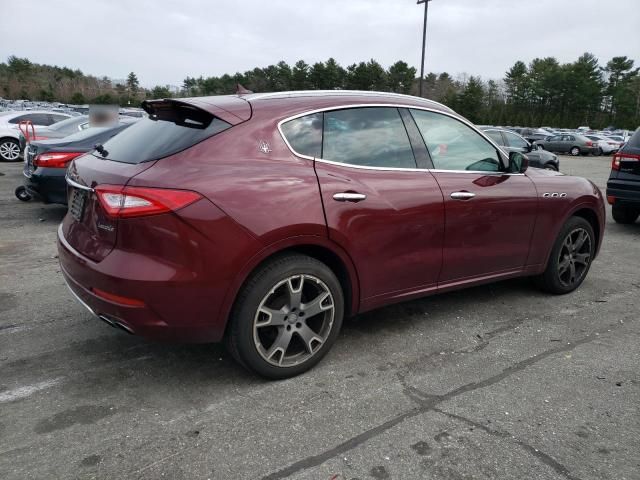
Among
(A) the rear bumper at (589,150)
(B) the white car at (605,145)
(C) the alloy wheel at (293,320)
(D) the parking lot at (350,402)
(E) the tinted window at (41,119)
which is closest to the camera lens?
(D) the parking lot at (350,402)

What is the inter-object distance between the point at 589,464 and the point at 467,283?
5.79ft

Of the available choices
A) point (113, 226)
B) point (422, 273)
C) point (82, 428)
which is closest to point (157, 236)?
→ point (113, 226)

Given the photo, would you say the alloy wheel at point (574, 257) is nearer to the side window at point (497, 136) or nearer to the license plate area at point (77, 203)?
the license plate area at point (77, 203)

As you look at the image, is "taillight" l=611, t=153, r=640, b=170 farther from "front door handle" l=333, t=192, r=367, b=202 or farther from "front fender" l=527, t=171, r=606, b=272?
"front door handle" l=333, t=192, r=367, b=202

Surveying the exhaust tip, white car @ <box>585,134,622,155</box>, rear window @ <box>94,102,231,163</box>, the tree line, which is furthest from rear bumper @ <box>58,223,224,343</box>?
the tree line

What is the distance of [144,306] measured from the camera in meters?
2.70

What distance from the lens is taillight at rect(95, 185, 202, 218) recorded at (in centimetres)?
264

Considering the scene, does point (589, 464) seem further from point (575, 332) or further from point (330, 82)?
point (330, 82)

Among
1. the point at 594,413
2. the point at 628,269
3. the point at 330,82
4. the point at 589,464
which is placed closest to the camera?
the point at 589,464

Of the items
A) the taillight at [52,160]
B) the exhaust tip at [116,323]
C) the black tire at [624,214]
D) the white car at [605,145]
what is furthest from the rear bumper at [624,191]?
the white car at [605,145]

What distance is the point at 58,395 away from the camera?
9.62 feet

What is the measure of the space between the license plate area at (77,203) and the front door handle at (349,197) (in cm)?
147

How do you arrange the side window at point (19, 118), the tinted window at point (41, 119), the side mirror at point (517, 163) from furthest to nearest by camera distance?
the tinted window at point (41, 119), the side window at point (19, 118), the side mirror at point (517, 163)

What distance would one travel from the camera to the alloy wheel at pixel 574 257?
15.7 ft
